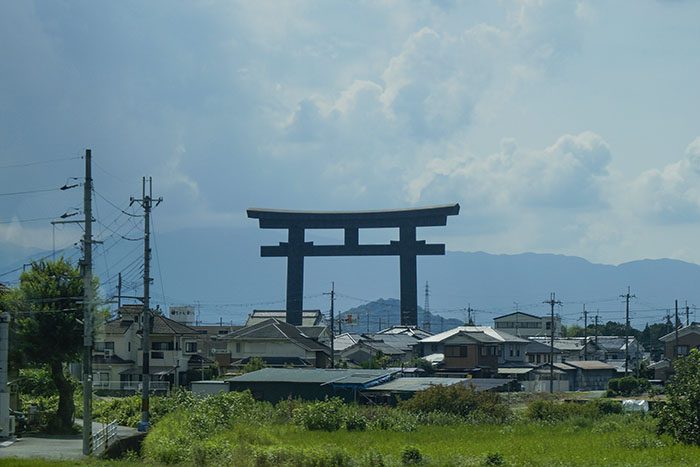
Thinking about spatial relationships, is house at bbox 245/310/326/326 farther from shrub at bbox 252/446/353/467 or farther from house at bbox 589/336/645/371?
shrub at bbox 252/446/353/467

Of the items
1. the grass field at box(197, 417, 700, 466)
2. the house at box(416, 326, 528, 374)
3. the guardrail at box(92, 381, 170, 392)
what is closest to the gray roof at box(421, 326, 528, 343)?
the house at box(416, 326, 528, 374)

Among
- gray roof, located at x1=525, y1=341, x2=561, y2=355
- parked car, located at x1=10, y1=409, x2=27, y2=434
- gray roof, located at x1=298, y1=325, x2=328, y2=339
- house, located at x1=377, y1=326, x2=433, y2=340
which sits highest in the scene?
gray roof, located at x1=298, y1=325, x2=328, y2=339

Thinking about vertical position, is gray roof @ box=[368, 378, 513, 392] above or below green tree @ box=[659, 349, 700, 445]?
below

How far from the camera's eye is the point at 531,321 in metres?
112

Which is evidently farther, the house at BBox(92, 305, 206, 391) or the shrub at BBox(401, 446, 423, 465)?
the house at BBox(92, 305, 206, 391)

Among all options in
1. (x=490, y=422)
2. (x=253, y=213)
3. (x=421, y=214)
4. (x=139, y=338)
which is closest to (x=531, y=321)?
(x=421, y=214)

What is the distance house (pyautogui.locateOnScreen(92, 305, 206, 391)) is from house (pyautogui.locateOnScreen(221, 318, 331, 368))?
18.1 feet

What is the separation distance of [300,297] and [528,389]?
3651 centimetres

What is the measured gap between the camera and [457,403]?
40250mm

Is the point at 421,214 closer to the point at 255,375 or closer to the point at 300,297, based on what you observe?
the point at 300,297

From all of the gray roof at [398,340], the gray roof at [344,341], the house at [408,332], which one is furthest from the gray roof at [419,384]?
the house at [408,332]

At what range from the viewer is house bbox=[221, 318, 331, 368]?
6794 centimetres

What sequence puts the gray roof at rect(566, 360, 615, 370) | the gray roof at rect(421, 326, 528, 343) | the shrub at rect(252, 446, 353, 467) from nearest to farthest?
1. the shrub at rect(252, 446, 353, 467)
2. the gray roof at rect(421, 326, 528, 343)
3. the gray roof at rect(566, 360, 615, 370)

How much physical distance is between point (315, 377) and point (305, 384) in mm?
1739
